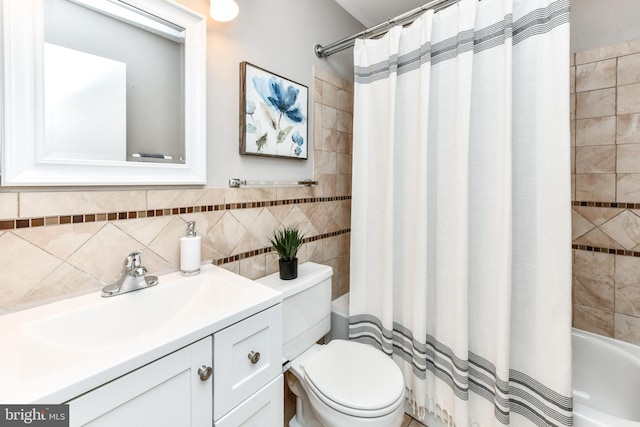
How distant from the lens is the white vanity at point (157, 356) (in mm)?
554

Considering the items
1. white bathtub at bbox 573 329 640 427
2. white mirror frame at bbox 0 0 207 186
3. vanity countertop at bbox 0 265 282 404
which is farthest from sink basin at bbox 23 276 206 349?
white bathtub at bbox 573 329 640 427

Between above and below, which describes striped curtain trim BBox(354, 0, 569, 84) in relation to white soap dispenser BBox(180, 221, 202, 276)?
above

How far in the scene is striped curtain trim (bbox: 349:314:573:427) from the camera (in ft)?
3.46

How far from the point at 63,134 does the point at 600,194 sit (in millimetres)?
2502

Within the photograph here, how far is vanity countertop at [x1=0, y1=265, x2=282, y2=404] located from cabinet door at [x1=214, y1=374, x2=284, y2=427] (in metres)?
0.26

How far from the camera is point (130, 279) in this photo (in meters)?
0.94

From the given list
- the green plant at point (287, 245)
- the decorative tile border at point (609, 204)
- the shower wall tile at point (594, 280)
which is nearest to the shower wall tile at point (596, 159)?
the decorative tile border at point (609, 204)

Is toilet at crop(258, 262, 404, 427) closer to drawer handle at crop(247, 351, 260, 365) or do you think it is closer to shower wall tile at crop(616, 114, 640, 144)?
drawer handle at crop(247, 351, 260, 365)

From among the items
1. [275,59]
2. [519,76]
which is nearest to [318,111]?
[275,59]

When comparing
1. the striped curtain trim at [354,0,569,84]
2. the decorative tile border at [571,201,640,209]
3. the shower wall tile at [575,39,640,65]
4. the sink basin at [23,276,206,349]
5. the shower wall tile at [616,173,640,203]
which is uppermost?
the shower wall tile at [575,39,640,65]

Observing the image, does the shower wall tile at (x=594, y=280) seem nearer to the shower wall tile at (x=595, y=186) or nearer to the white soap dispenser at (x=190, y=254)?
the shower wall tile at (x=595, y=186)

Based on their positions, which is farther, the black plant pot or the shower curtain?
the black plant pot

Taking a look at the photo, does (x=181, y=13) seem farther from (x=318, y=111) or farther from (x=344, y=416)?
(x=344, y=416)

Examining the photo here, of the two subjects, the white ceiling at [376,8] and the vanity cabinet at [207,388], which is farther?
the white ceiling at [376,8]
